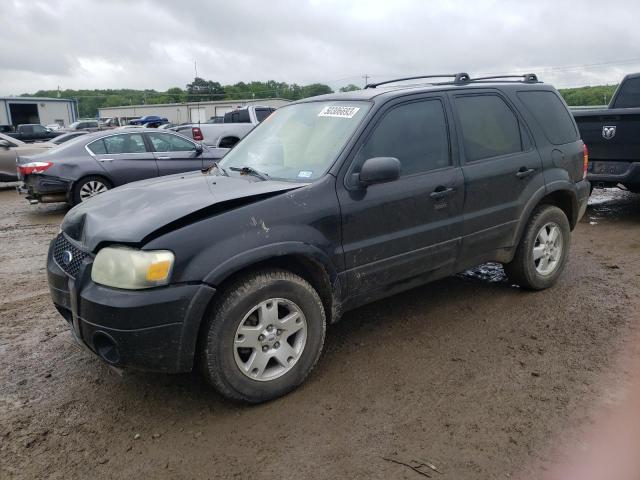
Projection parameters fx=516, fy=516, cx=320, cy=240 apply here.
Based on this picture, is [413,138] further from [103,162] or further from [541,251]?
[103,162]

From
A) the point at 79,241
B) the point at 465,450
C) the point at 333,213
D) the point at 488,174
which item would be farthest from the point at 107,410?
the point at 488,174

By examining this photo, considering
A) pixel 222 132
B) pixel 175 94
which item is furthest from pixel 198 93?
pixel 222 132

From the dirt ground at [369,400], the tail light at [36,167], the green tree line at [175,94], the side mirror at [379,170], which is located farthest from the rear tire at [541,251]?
the green tree line at [175,94]

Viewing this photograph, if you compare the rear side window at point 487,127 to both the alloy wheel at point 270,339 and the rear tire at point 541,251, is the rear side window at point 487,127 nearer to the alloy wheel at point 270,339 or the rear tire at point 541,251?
the rear tire at point 541,251

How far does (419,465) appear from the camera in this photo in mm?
2541

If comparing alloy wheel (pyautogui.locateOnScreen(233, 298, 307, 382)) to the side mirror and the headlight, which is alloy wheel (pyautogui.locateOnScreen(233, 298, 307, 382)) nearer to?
the headlight

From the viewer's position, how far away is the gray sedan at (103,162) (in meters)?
8.93

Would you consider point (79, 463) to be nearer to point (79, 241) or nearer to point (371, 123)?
point (79, 241)

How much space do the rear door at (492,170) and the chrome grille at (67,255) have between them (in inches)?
107

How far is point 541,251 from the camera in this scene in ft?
15.3

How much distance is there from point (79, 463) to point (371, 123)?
Answer: 2.65m

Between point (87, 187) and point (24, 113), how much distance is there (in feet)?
162

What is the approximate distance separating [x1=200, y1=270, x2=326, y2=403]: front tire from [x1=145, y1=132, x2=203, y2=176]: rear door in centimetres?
714

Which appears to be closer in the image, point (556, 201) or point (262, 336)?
point (262, 336)
